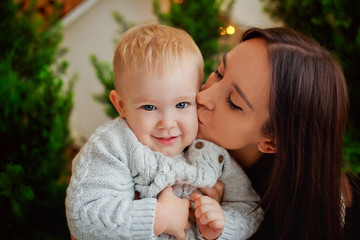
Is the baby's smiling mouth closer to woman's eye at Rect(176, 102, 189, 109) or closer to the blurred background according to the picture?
woman's eye at Rect(176, 102, 189, 109)

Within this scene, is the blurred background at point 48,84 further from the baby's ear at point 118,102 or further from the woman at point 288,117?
the baby's ear at point 118,102

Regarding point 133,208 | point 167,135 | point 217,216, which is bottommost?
point 217,216

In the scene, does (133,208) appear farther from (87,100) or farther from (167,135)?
(87,100)

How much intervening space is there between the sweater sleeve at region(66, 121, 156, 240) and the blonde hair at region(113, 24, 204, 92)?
236 millimetres

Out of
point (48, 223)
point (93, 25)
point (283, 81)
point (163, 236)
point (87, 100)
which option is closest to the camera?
point (283, 81)

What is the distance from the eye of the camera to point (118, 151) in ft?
3.45

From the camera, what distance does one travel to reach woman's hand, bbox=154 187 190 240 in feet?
3.43

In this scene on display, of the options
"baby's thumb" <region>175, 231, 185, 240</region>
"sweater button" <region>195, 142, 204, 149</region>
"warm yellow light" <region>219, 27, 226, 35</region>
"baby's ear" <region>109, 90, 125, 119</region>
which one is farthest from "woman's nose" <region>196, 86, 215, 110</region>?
"warm yellow light" <region>219, 27, 226, 35</region>

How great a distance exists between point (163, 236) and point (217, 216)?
8.3 inches

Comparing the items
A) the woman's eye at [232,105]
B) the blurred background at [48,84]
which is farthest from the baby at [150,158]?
the blurred background at [48,84]

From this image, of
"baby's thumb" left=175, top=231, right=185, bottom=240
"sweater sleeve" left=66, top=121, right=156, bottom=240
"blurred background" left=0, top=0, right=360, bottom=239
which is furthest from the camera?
"blurred background" left=0, top=0, right=360, bottom=239

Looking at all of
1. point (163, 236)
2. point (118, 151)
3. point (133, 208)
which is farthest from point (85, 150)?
point (163, 236)

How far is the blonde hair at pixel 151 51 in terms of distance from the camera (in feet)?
3.40

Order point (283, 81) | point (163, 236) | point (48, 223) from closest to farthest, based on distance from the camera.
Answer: point (283, 81) < point (163, 236) < point (48, 223)
